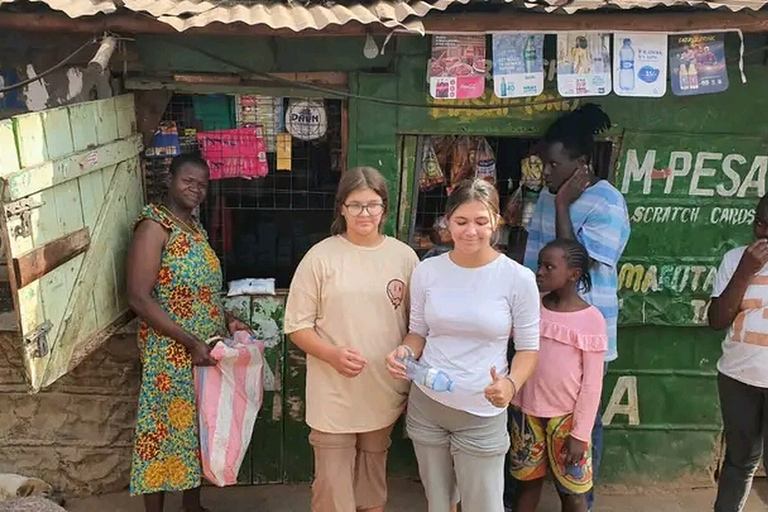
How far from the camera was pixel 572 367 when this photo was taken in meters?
3.40

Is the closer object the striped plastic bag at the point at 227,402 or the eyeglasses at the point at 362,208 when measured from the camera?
the eyeglasses at the point at 362,208

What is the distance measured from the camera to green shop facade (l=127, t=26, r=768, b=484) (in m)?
3.92

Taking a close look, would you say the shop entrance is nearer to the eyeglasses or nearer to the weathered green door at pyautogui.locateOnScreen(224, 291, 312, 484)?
the weathered green door at pyautogui.locateOnScreen(224, 291, 312, 484)

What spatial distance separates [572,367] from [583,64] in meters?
1.43

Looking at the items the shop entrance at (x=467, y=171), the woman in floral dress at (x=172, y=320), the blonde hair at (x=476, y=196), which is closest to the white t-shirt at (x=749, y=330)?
the shop entrance at (x=467, y=171)

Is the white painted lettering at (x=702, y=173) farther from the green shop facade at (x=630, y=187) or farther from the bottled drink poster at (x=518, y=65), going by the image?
the bottled drink poster at (x=518, y=65)

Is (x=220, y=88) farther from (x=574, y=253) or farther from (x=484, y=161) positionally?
(x=574, y=253)

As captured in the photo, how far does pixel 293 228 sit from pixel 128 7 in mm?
1534

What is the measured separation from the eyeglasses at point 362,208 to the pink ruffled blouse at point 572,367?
0.92 metres

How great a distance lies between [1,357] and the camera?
414 cm

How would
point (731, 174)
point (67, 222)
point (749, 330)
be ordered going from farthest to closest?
point (731, 174)
point (749, 330)
point (67, 222)

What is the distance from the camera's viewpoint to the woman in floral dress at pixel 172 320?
3.52 m

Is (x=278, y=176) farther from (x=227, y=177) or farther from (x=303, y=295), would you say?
(x=303, y=295)

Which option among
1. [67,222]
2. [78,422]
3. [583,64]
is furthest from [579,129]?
[78,422]
